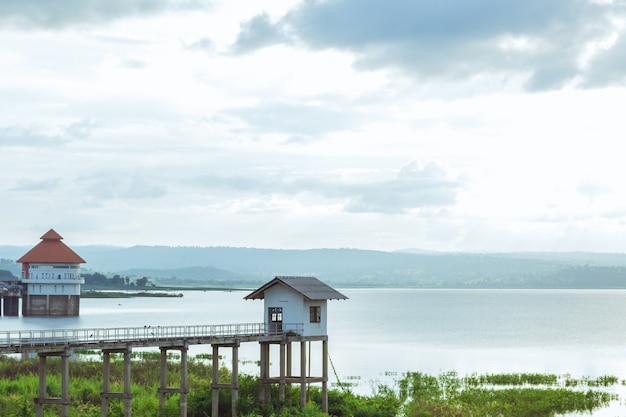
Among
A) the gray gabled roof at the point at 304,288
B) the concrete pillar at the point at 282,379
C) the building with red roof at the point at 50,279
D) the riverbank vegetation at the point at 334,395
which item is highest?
the building with red roof at the point at 50,279

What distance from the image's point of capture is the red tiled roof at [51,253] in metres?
166

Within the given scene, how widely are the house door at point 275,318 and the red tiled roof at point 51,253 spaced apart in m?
112

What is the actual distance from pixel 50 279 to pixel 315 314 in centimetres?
11542

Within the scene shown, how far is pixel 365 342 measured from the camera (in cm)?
12825

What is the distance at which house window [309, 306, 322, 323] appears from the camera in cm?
5878

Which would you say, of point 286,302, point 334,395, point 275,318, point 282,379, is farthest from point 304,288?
point 334,395

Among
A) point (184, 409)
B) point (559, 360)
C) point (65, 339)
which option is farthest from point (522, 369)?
point (65, 339)

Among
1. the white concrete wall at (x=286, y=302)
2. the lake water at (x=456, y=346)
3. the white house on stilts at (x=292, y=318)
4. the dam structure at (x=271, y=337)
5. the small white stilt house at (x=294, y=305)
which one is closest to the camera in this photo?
the dam structure at (x=271, y=337)

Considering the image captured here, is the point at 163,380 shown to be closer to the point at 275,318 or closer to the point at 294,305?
the point at 275,318

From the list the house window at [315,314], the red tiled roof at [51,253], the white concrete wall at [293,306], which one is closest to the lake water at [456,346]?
the red tiled roof at [51,253]

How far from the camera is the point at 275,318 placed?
194 feet

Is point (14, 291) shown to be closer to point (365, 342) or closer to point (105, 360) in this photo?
point (365, 342)

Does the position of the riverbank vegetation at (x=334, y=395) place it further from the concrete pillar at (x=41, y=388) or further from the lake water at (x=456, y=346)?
the concrete pillar at (x=41, y=388)

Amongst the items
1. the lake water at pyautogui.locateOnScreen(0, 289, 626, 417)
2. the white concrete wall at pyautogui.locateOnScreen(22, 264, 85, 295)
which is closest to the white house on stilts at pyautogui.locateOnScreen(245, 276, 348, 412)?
the lake water at pyautogui.locateOnScreen(0, 289, 626, 417)
